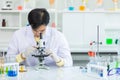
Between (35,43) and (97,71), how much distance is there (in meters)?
0.90

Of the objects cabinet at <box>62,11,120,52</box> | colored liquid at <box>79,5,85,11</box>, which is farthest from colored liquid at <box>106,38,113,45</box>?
Answer: colored liquid at <box>79,5,85,11</box>

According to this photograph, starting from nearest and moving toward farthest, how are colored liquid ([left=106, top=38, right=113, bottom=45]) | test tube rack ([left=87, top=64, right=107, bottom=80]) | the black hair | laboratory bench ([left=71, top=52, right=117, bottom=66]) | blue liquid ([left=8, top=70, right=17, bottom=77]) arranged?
test tube rack ([left=87, top=64, right=107, bottom=80]) < blue liquid ([left=8, top=70, right=17, bottom=77]) < the black hair < laboratory bench ([left=71, top=52, right=117, bottom=66]) < colored liquid ([left=106, top=38, right=113, bottom=45])

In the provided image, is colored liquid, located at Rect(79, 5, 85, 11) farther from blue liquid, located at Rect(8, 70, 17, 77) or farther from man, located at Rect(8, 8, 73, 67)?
blue liquid, located at Rect(8, 70, 17, 77)

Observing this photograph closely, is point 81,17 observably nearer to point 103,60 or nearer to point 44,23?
point 44,23

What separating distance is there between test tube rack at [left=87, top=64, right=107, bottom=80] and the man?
47cm

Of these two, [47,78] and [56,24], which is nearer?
[47,78]

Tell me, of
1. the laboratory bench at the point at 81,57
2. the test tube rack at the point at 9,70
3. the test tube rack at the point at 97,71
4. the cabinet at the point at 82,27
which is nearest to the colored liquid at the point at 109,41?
the cabinet at the point at 82,27

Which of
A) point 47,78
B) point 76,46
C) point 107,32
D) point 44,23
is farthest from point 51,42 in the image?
point 107,32

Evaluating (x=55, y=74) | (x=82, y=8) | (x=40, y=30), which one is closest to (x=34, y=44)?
(x=40, y=30)

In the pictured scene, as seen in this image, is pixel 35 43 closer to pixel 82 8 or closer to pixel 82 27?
pixel 82 27

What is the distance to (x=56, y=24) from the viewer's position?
17.0 ft

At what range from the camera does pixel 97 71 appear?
230 centimetres

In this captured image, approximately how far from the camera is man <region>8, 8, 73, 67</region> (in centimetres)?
281

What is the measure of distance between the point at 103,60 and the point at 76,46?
260cm
